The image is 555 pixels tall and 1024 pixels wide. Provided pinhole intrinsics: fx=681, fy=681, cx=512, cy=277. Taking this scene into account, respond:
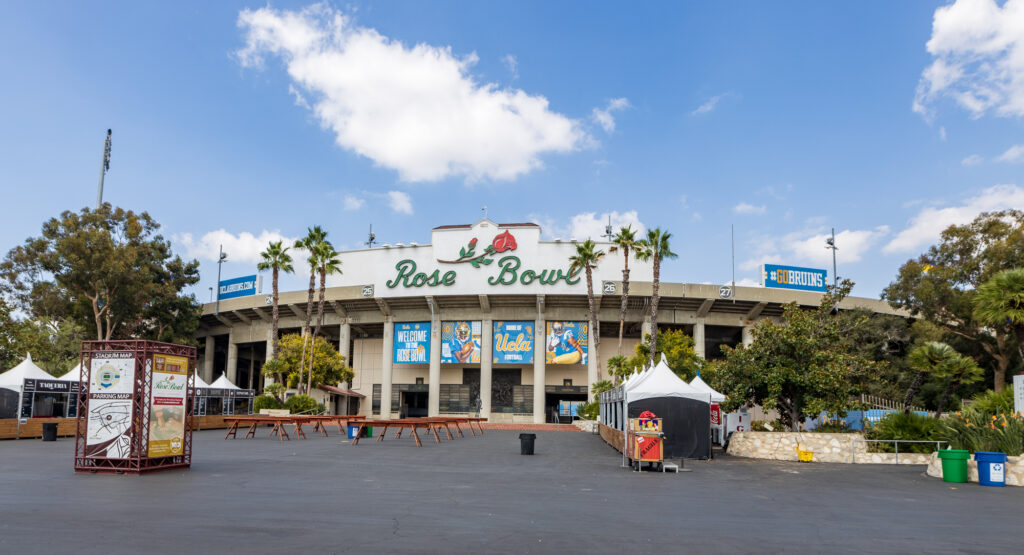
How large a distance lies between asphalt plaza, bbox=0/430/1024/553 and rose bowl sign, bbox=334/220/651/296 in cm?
3413

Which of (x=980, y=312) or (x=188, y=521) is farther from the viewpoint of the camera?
(x=980, y=312)

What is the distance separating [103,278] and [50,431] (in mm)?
24560

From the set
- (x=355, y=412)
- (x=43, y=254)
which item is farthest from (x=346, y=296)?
(x=43, y=254)

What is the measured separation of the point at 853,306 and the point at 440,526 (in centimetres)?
A: 5063

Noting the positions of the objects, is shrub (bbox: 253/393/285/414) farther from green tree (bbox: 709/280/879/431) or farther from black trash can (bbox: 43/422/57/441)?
green tree (bbox: 709/280/879/431)

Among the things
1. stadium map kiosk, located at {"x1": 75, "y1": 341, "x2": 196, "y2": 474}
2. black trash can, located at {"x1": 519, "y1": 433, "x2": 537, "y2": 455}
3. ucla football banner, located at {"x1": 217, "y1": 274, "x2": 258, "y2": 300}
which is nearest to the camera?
stadium map kiosk, located at {"x1": 75, "y1": 341, "x2": 196, "y2": 474}

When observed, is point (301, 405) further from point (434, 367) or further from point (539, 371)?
point (539, 371)

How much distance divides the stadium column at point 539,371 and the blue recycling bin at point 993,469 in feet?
124

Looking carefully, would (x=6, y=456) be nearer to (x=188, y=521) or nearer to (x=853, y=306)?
(x=188, y=521)

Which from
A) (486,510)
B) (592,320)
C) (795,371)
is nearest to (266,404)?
(592,320)

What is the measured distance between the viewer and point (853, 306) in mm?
51531

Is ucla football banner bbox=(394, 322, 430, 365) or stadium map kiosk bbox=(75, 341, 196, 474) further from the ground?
ucla football banner bbox=(394, 322, 430, 365)

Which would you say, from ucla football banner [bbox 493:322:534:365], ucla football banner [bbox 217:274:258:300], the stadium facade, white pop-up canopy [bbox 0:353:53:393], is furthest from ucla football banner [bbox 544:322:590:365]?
white pop-up canopy [bbox 0:353:53:393]

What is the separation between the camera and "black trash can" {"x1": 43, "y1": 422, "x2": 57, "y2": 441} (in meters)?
25.3
